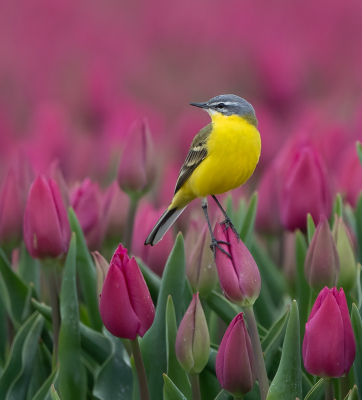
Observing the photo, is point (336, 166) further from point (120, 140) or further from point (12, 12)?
point (12, 12)

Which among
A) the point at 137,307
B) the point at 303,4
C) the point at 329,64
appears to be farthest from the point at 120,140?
the point at 303,4

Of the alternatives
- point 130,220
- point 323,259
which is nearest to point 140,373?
point 323,259

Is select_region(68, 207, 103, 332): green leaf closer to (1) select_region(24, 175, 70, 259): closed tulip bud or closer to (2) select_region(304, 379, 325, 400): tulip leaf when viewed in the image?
(1) select_region(24, 175, 70, 259): closed tulip bud

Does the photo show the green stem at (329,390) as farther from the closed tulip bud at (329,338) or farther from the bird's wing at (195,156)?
the bird's wing at (195,156)

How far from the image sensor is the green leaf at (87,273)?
1344 millimetres

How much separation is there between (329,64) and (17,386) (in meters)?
2.77

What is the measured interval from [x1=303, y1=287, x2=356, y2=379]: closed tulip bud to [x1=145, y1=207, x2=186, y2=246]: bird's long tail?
44cm

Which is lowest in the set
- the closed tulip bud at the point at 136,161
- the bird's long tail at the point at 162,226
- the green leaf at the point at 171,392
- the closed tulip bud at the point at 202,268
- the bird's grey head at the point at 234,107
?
the green leaf at the point at 171,392

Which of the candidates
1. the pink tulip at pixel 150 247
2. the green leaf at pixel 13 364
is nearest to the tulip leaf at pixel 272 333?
the pink tulip at pixel 150 247

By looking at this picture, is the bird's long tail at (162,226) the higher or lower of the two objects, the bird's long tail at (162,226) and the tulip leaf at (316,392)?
the higher

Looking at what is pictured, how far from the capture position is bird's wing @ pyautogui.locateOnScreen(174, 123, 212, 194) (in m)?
1.42

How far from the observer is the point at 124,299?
0.95 metres

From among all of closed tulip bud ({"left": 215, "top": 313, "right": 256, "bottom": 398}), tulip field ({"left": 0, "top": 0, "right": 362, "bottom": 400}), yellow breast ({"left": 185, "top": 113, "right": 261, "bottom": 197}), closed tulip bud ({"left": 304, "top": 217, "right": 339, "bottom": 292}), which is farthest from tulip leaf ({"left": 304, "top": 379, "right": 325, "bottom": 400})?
yellow breast ({"left": 185, "top": 113, "right": 261, "bottom": 197})

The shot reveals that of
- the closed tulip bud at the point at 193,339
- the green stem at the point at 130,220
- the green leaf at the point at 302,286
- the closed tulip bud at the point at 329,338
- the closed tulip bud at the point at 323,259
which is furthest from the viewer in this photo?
the green stem at the point at 130,220
